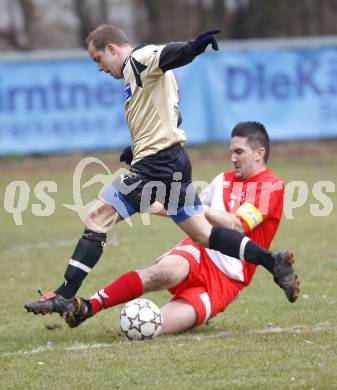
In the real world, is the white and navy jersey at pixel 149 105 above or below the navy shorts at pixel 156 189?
Answer: above

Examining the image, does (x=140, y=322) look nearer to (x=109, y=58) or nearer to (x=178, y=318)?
(x=178, y=318)

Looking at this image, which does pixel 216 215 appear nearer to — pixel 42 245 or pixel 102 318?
pixel 102 318

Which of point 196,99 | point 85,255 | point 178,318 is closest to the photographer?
point 85,255

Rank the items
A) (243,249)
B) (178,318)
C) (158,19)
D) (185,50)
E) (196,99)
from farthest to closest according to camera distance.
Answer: (158,19) → (196,99) → (178,318) → (243,249) → (185,50)

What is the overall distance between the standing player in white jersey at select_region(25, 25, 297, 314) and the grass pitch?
0.49 m

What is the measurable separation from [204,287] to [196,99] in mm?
11140

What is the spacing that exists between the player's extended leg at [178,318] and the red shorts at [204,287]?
0.11 feet

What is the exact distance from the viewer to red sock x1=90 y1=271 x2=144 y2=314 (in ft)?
20.1

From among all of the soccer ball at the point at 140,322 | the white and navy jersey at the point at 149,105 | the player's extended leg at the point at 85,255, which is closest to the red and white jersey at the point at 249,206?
the white and navy jersey at the point at 149,105

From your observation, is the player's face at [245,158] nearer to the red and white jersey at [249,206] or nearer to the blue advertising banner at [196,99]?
the red and white jersey at [249,206]

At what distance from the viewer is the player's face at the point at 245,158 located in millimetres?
6348

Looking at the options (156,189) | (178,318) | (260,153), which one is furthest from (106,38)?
(178,318)

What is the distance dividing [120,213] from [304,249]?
3668 mm

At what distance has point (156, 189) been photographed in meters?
6.12
